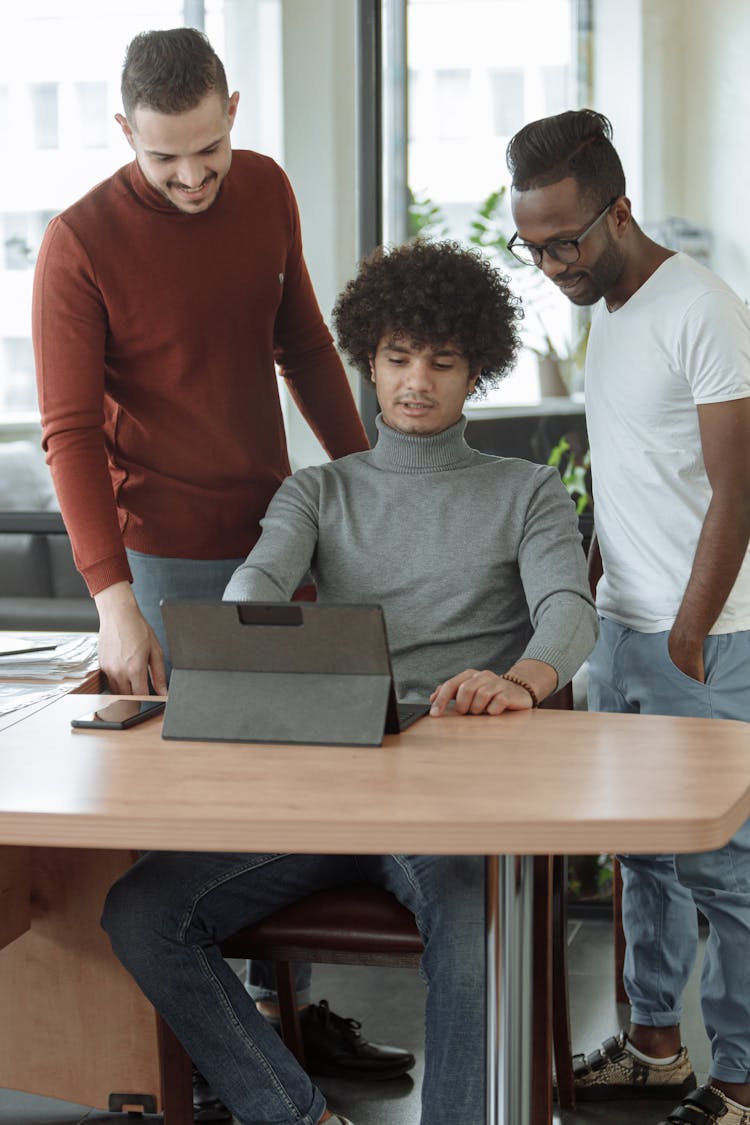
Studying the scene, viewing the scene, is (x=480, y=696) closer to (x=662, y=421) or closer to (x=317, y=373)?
(x=662, y=421)

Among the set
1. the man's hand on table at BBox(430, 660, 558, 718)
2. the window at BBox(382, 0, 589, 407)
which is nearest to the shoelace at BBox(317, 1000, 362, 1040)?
the man's hand on table at BBox(430, 660, 558, 718)

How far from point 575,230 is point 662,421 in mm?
301

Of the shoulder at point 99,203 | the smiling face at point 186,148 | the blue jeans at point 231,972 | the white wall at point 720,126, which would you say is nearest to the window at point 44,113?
the white wall at point 720,126

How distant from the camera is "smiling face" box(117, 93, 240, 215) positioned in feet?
6.04

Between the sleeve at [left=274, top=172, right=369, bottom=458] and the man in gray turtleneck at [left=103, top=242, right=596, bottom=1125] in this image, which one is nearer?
the man in gray turtleneck at [left=103, top=242, right=596, bottom=1125]

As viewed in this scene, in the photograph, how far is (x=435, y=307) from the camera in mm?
1906

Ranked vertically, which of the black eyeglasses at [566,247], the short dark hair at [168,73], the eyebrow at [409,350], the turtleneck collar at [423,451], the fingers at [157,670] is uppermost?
the short dark hair at [168,73]

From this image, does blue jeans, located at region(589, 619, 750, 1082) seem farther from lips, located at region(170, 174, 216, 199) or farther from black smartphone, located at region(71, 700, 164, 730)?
lips, located at region(170, 174, 216, 199)

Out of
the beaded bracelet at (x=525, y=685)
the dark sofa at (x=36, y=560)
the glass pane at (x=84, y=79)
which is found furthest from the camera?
the glass pane at (x=84, y=79)

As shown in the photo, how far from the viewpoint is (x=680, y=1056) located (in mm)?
2141

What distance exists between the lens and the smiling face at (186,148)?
184 cm

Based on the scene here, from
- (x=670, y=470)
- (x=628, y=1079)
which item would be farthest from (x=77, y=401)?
(x=628, y=1079)

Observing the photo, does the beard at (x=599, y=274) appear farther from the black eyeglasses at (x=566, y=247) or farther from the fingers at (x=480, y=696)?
the fingers at (x=480, y=696)

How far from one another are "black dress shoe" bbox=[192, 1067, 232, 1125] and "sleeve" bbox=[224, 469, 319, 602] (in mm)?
810
